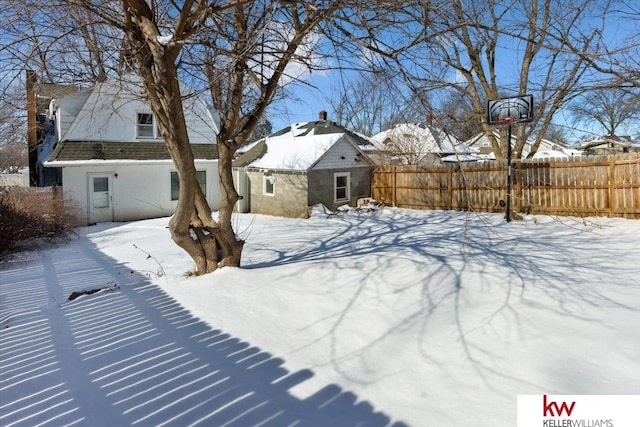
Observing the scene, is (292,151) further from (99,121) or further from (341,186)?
(99,121)

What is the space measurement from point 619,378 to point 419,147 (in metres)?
17.7

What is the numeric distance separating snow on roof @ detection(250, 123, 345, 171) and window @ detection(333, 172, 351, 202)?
1.32 meters

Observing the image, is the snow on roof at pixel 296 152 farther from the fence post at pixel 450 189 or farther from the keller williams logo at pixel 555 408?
the keller williams logo at pixel 555 408

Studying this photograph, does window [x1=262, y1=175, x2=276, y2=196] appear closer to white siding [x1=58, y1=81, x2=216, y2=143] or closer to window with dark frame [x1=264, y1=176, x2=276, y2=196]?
window with dark frame [x1=264, y1=176, x2=276, y2=196]

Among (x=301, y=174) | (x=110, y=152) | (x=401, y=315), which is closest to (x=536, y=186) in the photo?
(x=301, y=174)

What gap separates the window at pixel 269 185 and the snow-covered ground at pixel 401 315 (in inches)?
284

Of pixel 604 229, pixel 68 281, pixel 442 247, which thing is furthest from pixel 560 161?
pixel 68 281

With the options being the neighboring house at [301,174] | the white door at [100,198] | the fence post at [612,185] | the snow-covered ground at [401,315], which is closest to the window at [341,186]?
the neighboring house at [301,174]

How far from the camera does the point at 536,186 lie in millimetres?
13172

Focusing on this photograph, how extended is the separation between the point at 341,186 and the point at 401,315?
40.5 ft

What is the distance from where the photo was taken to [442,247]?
310 inches

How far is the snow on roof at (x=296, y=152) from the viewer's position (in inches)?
605

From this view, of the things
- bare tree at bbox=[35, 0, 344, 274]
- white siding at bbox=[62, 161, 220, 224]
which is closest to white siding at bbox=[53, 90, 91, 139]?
white siding at bbox=[62, 161, 220, 224]

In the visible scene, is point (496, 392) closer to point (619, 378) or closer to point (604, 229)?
point (619, 378)
